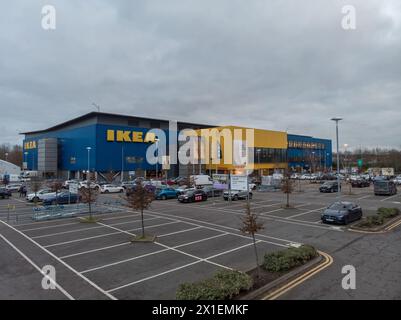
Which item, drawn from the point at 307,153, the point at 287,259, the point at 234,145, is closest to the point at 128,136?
the point at 234,145

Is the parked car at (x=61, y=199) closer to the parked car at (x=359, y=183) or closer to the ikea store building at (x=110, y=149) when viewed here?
the ikea store building at (x=110, y=149)

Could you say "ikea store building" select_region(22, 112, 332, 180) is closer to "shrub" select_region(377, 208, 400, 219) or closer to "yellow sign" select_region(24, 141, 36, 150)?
"yellow sign" select_region(24, 141, 36, 150)

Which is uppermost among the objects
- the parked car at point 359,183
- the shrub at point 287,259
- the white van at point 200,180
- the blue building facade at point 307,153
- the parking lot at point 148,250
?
the blue building facade at point 307,153

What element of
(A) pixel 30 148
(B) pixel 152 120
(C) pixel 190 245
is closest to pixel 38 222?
(C) pixel 190 245

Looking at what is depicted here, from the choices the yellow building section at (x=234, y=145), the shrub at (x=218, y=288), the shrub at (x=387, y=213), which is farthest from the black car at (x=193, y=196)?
the yellow building section at (x=234, y=145)

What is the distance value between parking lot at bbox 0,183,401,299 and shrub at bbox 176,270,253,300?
3.72 feet

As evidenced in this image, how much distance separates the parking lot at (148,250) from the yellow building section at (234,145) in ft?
154

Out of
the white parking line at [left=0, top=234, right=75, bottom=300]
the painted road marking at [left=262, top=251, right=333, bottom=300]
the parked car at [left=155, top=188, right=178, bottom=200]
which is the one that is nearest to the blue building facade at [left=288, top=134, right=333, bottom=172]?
the parked car at [left=155, top=188, right=178, bottom=200]

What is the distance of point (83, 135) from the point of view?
76125 mm

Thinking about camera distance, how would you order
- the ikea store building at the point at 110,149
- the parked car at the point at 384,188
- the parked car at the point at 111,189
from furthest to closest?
1. the ikea store building at the point at 110,149
2. the parked car at the point at 111,189
3. the parked car at the point at 384,188

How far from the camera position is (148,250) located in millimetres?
14477

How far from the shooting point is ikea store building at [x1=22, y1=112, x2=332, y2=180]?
241 feet

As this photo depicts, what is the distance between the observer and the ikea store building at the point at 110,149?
2891 inches
